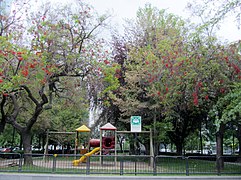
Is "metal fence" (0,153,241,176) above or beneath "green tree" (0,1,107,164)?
beneath

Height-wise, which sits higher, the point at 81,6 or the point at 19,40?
the point at 81,6

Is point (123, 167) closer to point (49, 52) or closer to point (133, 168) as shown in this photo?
point (133, 168)

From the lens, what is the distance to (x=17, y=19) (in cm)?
1703

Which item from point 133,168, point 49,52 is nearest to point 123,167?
point 133,168

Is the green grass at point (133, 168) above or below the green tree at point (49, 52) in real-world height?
below

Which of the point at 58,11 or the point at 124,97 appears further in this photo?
the point at 124,97

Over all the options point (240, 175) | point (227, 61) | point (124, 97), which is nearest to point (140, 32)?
point (124, 97)

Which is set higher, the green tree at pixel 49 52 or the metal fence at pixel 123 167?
the green tree at pixel 49 52

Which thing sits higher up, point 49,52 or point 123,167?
point 49,52

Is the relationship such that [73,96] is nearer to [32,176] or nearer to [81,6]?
[81,6]

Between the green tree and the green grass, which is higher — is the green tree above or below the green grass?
above

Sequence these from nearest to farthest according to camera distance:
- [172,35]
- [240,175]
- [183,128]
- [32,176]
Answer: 1. [32,176]
2. [240,175]
3. [172,35]
4. [183,128]

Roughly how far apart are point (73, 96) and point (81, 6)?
6.34 meters

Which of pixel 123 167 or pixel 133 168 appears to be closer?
pixel 123 167
